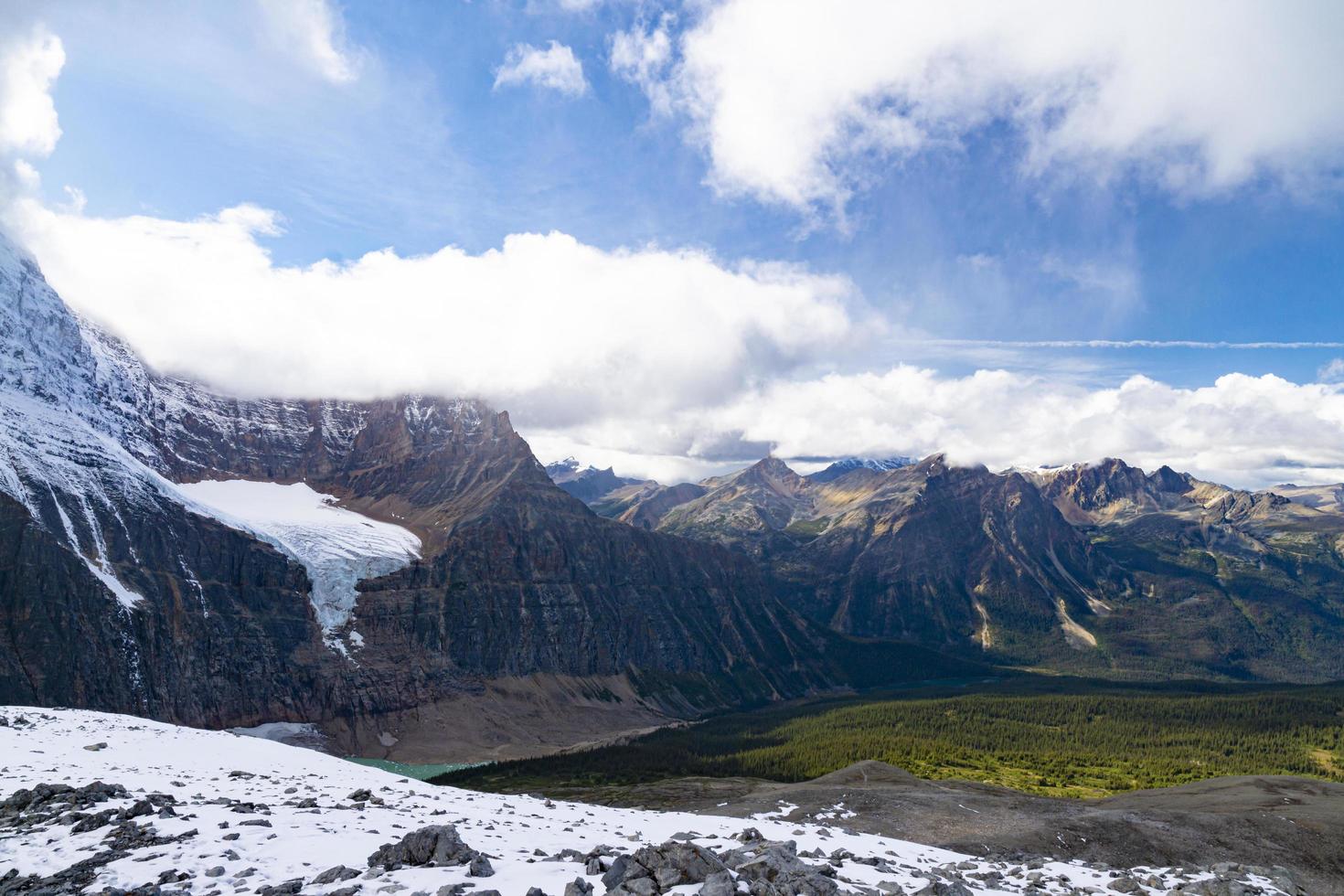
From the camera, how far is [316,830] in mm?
31031

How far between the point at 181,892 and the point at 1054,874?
42.7m

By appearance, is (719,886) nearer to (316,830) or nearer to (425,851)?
(425,851)

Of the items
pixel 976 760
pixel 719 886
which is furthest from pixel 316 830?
pixel 976 760

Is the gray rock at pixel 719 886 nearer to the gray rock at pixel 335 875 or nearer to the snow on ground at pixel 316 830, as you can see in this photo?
the snow on ground at pixel 316 830

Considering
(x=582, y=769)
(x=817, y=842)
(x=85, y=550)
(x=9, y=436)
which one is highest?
(x=9, y=436)

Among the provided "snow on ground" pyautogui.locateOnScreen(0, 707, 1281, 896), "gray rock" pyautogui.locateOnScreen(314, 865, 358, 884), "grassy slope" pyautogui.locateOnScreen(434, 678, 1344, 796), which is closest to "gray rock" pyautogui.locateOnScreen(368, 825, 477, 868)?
"snow on ground" pyautogui.locateOnScreen(0, 707, 1281, 896)

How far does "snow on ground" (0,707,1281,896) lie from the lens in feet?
83.5

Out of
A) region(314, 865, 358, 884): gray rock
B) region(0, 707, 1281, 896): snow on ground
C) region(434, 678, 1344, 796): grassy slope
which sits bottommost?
region(434, 678, 1344, 796): grassy slope

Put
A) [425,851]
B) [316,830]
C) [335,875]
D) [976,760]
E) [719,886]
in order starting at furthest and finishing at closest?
[976,760], [316,830], [425,851], [335,875], [719,886]

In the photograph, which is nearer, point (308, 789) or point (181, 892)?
point (181, 892)

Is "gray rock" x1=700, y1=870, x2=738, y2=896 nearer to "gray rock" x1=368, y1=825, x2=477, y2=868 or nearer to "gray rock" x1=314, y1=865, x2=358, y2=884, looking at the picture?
"gray rock" x1=368, y1=825, x2=477, y2=868

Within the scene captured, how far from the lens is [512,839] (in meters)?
33.1

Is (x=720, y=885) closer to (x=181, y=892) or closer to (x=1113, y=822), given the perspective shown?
(x=181, y=892)

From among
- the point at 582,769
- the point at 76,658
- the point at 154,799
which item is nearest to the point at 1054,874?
the point at 154,799
